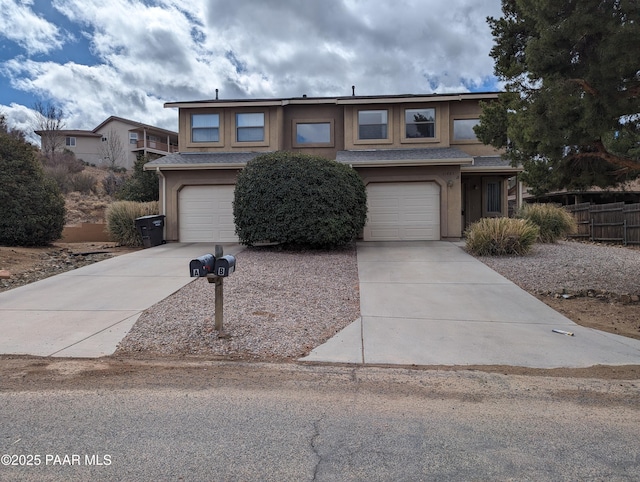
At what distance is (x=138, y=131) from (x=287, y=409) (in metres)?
50.9

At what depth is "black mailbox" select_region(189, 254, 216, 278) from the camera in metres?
5.86

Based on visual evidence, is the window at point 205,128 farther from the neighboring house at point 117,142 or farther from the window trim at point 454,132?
the neighboring house at point 117,142

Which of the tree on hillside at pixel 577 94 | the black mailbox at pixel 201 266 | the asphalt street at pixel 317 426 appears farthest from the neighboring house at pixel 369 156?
the asphalt street at pixel 317 426

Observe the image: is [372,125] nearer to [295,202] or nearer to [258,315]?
[295,202]

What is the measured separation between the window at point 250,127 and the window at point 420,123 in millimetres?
6045

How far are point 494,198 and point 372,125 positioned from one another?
20.5ft

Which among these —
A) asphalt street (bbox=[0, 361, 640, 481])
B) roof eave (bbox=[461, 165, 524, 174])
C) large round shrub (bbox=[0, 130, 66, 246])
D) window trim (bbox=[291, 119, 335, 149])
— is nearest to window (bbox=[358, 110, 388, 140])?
window trim (bbox=[291, 119, 335, 149])

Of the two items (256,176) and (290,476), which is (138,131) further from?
(290,476)

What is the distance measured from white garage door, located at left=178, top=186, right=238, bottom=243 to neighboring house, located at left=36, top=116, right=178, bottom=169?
32164mm

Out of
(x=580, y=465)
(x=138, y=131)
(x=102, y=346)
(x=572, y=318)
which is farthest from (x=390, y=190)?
(x=138, y=131)

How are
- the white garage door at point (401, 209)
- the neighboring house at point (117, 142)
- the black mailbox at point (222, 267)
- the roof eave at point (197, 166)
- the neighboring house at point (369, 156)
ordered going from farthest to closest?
the neighboring house at point (117, 142) → the white garage door at point (401, 209) → the neighboring house at point (369, 156) → the roof eave at point (197, 166) → the black mailbox at point (222, 267)

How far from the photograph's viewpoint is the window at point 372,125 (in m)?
18.6

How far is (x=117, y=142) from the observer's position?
48.7m

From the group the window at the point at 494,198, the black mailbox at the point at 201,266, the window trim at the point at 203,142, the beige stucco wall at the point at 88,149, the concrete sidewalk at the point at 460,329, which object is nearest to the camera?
the concrete sidewalk at the point at 460,329
